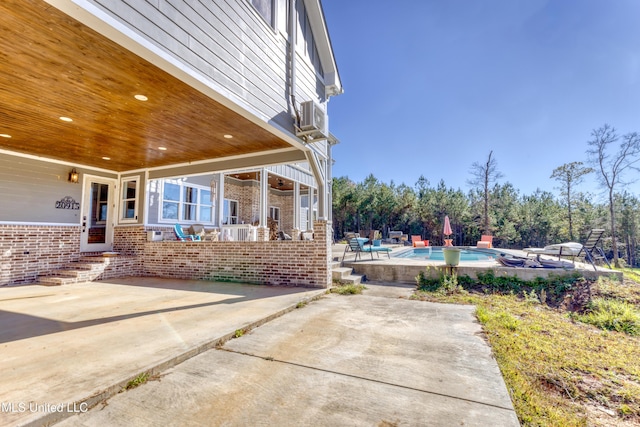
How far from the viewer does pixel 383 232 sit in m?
26.2

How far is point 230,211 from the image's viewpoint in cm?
1353

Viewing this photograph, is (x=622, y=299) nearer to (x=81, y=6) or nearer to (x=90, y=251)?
(x=81, y=6)

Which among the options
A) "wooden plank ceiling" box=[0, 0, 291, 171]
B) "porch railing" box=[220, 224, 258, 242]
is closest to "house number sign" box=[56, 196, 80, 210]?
"wooden plank ceiling" box=[0, 0, 291, 171]

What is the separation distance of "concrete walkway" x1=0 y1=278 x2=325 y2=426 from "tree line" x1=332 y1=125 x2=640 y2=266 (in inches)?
839

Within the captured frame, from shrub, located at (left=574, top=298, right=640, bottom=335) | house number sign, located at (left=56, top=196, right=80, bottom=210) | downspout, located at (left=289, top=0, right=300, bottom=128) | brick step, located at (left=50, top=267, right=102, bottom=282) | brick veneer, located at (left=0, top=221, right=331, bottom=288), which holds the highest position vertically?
downspout, located at (left=289, top=0, right=300, bottom=128)

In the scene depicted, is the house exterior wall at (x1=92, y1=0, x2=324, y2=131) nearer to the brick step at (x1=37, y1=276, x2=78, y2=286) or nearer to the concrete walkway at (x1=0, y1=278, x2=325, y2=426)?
the concrete walkway at (x1=0, y1=278, x2=325, y2=426)

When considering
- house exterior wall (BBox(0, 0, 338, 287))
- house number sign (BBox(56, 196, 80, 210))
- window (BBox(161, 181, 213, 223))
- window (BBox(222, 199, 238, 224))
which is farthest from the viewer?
window (BBox(222, 199, 238, 224))

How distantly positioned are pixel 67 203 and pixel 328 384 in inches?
336

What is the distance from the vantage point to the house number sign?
7.27 metres

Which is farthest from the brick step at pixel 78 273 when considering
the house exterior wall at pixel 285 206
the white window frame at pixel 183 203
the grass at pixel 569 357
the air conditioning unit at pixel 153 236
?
the house exterior wall at pixel 285 206

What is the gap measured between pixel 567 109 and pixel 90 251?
74.0ft

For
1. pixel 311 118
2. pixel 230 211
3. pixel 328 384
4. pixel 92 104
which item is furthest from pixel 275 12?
pixel 230 211

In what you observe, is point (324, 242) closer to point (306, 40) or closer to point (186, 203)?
point (306, 40)

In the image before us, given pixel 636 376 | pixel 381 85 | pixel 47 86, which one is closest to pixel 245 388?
pixel 636 376
